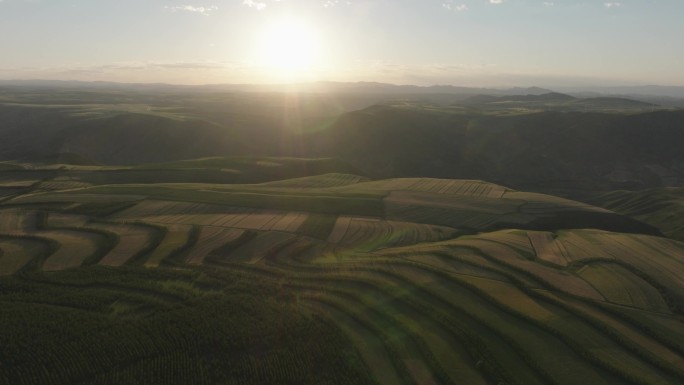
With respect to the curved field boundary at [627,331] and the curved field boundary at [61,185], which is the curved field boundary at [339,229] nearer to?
the curved field boundary at [627,331]

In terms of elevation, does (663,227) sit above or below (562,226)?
below

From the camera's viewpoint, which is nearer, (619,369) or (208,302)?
(619,369)

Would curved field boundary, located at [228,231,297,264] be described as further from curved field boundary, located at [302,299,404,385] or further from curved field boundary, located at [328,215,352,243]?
curved field boundary, located at [302,299,404,385]

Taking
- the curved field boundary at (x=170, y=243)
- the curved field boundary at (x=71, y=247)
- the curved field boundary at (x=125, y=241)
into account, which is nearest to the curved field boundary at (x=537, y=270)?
the curved field boundary at (x=170, y=243)

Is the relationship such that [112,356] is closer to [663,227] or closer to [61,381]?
[61,381]

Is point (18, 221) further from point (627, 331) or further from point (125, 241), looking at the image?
point (627, 331)

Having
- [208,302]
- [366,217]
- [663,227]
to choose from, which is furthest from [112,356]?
[663,227]
